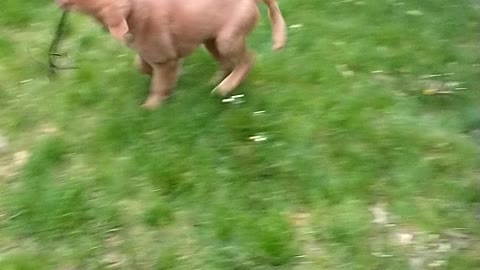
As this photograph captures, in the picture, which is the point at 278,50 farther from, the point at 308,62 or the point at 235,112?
the point at 235,112

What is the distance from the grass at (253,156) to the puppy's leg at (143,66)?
0.08 m

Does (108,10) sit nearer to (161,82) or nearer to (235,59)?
(161,82)

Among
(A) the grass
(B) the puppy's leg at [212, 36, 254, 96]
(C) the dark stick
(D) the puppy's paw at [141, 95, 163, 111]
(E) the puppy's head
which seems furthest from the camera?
(C) the dark stick

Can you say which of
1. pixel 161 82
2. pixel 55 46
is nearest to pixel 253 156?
pixel 161 82

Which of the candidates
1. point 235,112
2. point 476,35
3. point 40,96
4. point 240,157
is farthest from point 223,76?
point 476,35

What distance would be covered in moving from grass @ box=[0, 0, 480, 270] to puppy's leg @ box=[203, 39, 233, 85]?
8 cm

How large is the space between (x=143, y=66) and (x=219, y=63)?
38 cm

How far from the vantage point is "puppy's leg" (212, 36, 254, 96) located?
137 inches

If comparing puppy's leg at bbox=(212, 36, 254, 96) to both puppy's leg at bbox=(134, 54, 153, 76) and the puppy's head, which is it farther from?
the puppy's head

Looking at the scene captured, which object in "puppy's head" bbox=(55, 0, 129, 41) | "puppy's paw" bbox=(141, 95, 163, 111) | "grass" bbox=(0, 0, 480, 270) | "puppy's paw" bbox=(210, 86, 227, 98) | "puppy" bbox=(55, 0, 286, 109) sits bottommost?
"grass" bbox=(0, 0, 480, 270)

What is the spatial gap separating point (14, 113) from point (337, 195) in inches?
62.0

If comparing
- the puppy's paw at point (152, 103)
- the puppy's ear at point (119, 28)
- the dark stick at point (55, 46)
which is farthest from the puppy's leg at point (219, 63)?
the dark stick at point (55, 46)

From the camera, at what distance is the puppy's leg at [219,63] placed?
145 inches

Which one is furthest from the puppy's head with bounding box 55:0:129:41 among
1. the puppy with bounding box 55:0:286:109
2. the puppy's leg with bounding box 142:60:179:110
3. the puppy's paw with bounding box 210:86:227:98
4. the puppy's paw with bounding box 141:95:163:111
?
the puppy's paw with bounding box 210:86:227:98
